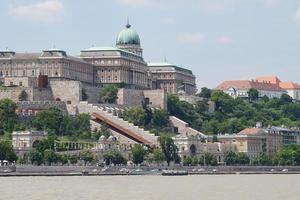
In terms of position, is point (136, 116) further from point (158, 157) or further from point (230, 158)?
point (158, 157)

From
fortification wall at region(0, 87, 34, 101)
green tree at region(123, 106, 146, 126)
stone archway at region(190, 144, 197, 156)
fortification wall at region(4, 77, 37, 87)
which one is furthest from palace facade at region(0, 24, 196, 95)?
stone archway at region(190, 144, 197, 156)

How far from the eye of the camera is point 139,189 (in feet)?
314

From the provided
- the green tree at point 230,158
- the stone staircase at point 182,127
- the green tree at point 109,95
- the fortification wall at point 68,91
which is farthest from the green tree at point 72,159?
the stone staircase at point 182,127

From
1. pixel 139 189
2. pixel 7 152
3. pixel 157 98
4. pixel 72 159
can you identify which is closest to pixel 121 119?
pixel 157 98

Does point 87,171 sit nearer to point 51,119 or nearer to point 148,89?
point 51,119

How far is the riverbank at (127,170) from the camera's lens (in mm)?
124125

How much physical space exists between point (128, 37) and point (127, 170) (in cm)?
6406

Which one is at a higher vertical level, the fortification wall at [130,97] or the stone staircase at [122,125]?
the fortification wall at [130,97]

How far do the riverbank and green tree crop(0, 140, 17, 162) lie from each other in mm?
4156

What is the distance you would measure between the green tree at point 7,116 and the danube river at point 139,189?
32.1 metres

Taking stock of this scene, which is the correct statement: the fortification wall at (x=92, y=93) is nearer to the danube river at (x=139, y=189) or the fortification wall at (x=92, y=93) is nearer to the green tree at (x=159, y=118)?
the green tree at (x=159, y=118)

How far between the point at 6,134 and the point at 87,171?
1886 centimetres

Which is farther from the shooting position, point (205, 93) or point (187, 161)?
point (205, 93)

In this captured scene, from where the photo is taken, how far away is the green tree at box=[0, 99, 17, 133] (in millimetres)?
146375
